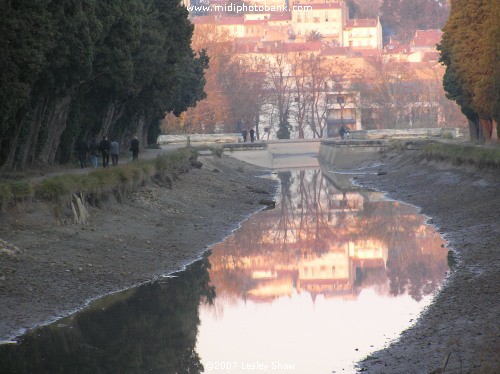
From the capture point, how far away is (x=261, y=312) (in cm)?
2319

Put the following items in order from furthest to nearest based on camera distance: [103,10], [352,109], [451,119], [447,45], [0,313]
→ [352,109] < [451,119] < [447,45] < [103,10] < [0,313]

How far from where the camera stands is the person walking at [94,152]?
4722cm

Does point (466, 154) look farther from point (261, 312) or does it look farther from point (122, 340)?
point (122, 340)

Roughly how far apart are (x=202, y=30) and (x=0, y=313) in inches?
3502

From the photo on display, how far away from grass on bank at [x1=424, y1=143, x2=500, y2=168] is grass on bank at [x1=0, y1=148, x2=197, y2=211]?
13.6 meters

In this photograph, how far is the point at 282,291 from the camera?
85.4 ft

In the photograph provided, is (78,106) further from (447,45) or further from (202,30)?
(202,30)

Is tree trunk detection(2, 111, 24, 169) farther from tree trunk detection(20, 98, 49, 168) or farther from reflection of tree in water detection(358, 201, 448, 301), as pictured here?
reflection of tree in water detection(358, 201, 448, 301)

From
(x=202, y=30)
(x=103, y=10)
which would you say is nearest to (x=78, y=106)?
(x=103, y=10)

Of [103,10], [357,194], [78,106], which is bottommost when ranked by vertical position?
[357,194]

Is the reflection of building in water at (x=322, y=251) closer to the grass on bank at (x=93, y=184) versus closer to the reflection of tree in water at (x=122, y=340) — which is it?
the reflection of tree in water at (x=122, y=340)

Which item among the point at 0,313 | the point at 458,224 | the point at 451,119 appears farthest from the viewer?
the point at 451,119

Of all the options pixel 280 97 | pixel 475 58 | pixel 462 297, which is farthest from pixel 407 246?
pixel 280 97

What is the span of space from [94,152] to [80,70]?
9.55 meters
